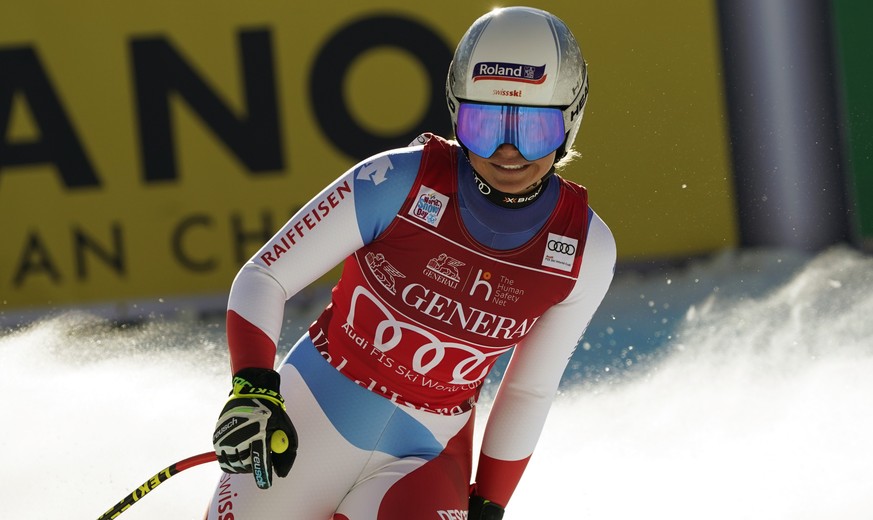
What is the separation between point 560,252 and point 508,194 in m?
0.17

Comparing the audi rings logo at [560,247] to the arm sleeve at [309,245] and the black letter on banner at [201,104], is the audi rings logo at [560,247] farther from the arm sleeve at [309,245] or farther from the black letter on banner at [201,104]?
the black letter on banner at [201,104]

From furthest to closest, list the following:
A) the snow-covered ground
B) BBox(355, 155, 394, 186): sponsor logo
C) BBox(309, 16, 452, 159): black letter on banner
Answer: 1. BBox(309, 16, 452, 159): black letter on banner
2. the snow-covered ground
3. BBox(355, 155, 394, 186): sponsor logo

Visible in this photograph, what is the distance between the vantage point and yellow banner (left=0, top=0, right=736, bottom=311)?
6.27 metres

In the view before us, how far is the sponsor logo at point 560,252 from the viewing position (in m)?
2.72

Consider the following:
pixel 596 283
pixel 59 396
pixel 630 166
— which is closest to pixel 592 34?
pixel 630 166

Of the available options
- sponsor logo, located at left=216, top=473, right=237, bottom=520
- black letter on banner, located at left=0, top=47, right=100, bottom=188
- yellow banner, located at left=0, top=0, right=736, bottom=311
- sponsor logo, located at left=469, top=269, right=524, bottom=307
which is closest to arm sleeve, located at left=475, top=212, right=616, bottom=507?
sponsor logo, located at left=469, top=269, right=524, bottom=307

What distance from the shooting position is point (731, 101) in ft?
20.9

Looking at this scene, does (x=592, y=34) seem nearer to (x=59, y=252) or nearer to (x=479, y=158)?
(x=59, y=252)

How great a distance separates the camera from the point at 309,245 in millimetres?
2609

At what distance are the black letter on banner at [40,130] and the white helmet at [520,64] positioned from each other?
4013 mm

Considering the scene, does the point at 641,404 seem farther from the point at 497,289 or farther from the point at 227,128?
the point at 497,289

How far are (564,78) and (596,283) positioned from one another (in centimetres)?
47

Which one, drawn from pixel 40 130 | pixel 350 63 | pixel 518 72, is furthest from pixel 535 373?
pixel 40 130

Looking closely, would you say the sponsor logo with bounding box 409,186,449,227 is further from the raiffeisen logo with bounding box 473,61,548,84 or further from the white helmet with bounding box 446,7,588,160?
the raiffeisen logo with bounding box 473,61,548,84
